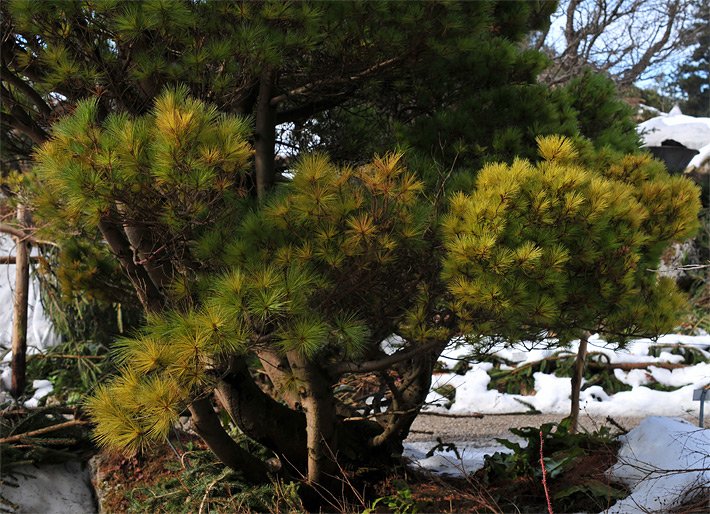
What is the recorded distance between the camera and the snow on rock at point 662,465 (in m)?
2.87

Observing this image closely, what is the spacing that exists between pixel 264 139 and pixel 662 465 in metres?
2.34

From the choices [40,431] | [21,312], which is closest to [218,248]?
[40,431]

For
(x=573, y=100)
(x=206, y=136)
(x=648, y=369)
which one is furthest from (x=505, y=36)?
(x=648, y=369)

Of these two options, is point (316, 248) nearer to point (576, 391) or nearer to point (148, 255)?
point (148, 255)

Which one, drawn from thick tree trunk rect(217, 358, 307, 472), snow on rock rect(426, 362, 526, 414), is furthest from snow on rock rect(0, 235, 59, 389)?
thick tree trunk rect(217, 358, 307, 472)

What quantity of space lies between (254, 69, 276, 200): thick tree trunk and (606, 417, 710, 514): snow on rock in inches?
76.9

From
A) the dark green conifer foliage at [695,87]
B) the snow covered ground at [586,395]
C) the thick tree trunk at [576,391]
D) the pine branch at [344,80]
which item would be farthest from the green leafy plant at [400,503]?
the dark green conifer foliage at [695,87]

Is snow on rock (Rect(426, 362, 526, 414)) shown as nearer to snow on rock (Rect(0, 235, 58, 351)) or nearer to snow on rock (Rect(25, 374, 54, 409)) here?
snow on rock (Rect(25, 374, 54, 409))

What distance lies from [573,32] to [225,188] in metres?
9.91

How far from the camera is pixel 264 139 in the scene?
11.1ft

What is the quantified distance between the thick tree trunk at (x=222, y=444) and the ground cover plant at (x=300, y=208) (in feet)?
0.03

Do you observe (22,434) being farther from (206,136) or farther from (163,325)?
(206,136)

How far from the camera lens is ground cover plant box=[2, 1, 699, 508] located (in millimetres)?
2225

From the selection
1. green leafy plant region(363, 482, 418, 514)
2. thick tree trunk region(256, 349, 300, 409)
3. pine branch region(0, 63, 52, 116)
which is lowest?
green leafy plant region(363, 482, 418, 514)
